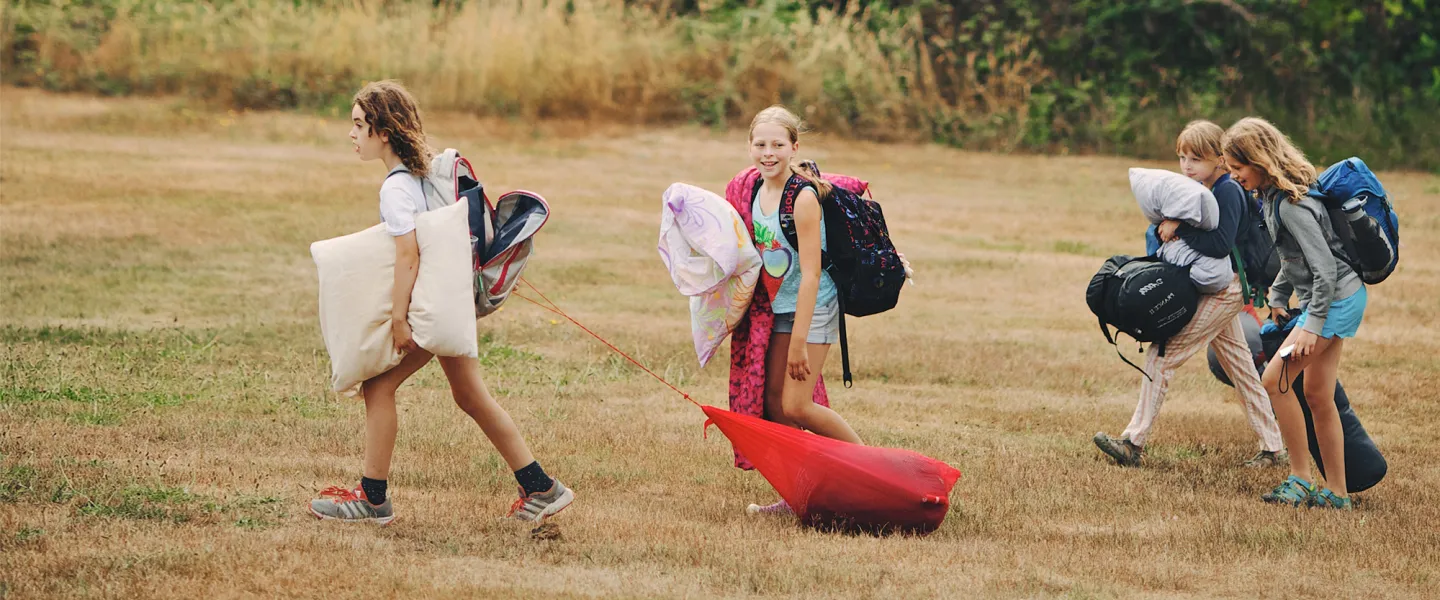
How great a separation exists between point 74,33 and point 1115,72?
13.9 m

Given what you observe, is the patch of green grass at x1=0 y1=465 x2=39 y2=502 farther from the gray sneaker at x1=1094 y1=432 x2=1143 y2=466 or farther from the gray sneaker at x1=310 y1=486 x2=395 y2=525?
the gray sneaker at x1=1094 y1=432 x2=1143 y2=466

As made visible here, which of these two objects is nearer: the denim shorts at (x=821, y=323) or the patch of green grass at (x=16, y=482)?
the patch of green grass at (x=16, y=482)

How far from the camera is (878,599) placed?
15.8 ft

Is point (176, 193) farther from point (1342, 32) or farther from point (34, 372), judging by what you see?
point (1342, 32)

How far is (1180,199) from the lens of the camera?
6625 millimetres

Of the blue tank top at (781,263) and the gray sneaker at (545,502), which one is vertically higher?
the blue tank top at (781,263)

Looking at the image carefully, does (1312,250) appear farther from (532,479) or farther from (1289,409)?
(532,479)

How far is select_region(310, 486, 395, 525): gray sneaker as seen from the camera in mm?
5312

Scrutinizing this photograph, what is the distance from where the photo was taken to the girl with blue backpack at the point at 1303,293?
604cm

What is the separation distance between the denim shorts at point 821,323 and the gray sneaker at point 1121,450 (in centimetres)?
200

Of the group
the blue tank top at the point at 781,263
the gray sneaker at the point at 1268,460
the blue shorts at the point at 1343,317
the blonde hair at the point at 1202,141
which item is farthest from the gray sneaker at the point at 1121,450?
the blue tank top at the point at 781,263

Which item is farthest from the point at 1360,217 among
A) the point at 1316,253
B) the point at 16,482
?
the point at 16,482

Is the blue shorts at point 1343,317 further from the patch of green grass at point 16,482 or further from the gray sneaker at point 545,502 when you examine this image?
the patch of green grass at point 16,482

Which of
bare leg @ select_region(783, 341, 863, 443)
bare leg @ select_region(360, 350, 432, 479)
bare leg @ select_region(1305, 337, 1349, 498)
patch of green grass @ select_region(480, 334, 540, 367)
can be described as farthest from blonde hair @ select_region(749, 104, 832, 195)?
patch of green grass @ select_region(480, 334, 540, 367)
